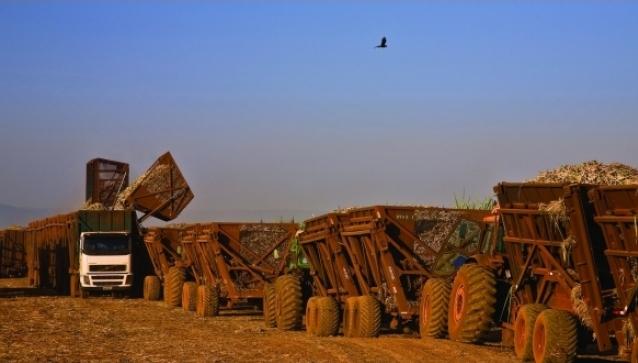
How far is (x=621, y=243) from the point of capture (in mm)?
12805

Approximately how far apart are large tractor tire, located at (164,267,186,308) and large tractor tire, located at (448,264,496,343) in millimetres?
15369

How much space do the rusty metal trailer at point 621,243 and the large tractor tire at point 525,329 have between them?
Answer: 5.08ft

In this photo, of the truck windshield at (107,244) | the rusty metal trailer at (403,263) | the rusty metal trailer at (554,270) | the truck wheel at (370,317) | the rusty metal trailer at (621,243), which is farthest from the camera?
the truck windshield at (107,244)

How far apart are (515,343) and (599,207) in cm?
302

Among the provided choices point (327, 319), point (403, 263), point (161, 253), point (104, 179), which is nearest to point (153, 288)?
point (161, 253)

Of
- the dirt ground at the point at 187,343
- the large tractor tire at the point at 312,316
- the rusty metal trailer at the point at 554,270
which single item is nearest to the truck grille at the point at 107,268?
the dirt ground at the point at 187,343

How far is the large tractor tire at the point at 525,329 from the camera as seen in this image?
1443cm

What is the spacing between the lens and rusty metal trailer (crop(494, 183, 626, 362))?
43.1 ft

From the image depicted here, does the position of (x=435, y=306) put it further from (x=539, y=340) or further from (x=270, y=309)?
(x=270, y=309)

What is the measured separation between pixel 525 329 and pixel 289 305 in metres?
8.20

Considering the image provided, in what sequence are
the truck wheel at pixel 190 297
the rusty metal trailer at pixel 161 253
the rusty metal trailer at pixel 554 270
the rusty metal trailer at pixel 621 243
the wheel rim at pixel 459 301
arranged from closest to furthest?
the rusty metal trailer at pixel 621 243, the rusty metal trailer at pixel 554 270, the wheel rim at pixel 459 301, the truck wheel at pixel 190 297, the rusty metal trailer at pixel 161 253

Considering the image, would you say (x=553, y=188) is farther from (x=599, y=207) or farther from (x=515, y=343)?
(x=515, y=343)

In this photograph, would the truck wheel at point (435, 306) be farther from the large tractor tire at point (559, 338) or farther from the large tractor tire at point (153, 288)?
the large tractor tire at point (153, 288)

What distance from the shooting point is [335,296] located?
2167 centimetres
